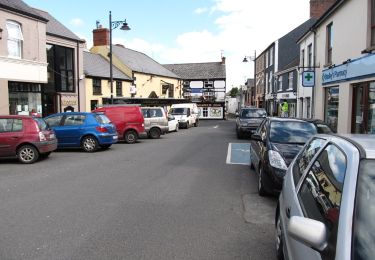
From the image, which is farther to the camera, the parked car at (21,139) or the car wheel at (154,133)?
the car wheel at (154,133)

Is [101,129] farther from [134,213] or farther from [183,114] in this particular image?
[183,114]

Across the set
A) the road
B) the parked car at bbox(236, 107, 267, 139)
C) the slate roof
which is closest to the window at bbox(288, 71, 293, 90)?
the slate roof

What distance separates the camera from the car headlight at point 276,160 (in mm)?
7168

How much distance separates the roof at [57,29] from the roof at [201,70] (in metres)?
38.5

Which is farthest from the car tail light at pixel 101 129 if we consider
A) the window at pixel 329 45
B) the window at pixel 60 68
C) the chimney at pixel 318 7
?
the chimney at pixel 318 7

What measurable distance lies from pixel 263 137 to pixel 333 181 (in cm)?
604

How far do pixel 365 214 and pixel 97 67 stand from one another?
3353 centimetres

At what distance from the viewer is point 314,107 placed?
20688 millimetres

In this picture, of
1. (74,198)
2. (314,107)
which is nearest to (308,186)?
(74,198)

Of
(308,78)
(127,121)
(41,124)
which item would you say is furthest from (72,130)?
(308,78)

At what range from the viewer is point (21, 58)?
799 inches

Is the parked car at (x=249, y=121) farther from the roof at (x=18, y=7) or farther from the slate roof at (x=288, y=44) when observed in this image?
the slate roof at (x=288, y=44)

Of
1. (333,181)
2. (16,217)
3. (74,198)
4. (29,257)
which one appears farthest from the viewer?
(74,198)

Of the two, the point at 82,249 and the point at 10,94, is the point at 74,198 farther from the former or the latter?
the point at 10,94
